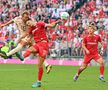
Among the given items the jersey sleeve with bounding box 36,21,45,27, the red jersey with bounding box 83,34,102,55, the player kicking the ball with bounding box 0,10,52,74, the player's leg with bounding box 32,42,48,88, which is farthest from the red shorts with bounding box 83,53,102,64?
the jersey sleeve with bounding box 36,21,45,27

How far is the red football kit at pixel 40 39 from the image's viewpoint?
702 inches

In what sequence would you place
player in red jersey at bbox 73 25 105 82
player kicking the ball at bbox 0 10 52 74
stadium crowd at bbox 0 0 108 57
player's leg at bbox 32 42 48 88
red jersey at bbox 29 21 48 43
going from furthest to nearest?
stadium crowd at bbox 0 0 108 57 < player in red jersey at bbox 73 25 105 82 < player kicking the ball at bbox 0 10 52 74 < red jersey at bbox 29 21 48 43 < player's leg at bbox 32 42 48 88

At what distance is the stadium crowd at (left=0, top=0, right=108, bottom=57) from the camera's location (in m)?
34.5

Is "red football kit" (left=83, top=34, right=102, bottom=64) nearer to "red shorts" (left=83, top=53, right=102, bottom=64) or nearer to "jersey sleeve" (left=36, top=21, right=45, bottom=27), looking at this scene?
"red shorts" (left=83, top=53, right=102, bottom=64)

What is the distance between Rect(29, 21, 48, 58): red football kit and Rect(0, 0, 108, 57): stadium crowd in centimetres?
1466

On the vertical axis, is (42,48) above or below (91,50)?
above

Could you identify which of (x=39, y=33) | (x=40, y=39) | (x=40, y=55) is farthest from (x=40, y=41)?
(x=40, y=55)

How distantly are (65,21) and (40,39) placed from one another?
1929 cm

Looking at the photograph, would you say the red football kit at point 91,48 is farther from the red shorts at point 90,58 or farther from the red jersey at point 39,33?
the red jersey at point 39,33

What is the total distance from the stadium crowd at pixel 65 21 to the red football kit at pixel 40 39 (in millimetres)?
14663

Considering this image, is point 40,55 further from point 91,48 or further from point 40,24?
point 91,48

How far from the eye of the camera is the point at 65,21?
37344mm

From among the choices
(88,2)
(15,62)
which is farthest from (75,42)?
(88,2)

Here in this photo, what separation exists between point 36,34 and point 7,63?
17187 millimetres
